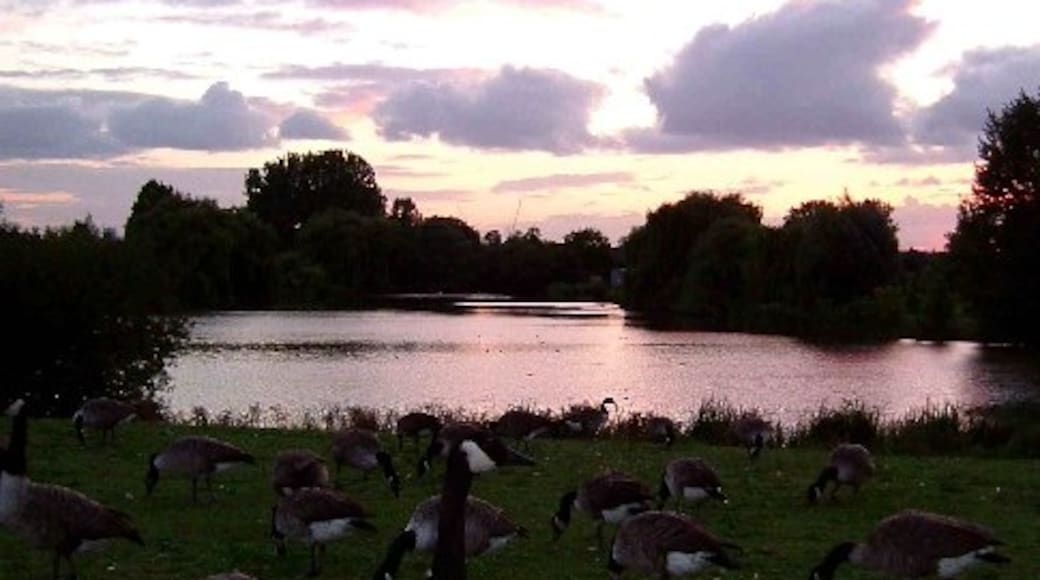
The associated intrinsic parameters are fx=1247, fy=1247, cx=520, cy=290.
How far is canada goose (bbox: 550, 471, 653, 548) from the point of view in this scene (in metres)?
11.9

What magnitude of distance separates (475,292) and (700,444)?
4688 inches

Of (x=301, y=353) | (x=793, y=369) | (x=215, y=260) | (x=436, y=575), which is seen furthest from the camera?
(x=215, y=260)

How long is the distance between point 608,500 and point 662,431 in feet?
32.5

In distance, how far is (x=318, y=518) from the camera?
422 inches

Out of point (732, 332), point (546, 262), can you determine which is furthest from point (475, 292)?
point (732, 332)

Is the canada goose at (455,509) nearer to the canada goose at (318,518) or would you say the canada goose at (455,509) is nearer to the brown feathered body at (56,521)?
the canada goose at (318,518)

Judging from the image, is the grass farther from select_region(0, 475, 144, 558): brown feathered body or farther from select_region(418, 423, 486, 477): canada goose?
select_region(0, 475, 144, 558): brown feathered body

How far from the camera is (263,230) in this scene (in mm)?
77688

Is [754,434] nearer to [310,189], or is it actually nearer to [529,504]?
[529,504]

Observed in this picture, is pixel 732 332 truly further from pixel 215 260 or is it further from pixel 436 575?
pixel 436 575

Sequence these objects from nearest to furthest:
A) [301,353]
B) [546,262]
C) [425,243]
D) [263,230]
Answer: [301,353] → [263,230] → [425,243] → [546,262]

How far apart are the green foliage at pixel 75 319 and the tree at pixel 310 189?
10446 cm

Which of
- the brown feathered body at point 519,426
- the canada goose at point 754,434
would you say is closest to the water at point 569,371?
the canada goose at point 754,434

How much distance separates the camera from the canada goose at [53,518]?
10.1 metres
